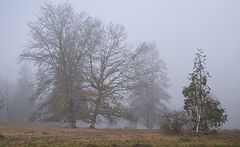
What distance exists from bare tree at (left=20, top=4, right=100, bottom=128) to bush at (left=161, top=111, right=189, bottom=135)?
911cm

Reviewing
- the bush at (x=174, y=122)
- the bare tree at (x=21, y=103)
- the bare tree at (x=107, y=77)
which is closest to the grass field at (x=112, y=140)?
the bush at (x=174, y=122)

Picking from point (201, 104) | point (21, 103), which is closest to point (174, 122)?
point (201, 104)

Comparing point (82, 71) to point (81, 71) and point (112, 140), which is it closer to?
point (81, 71)

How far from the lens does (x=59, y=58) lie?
69.4ft

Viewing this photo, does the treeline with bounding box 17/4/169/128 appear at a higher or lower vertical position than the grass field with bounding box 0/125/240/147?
higher

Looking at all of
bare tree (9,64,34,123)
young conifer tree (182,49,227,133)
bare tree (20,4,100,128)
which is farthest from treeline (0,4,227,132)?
bare tree (9,64,34,123)

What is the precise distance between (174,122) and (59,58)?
13.3m

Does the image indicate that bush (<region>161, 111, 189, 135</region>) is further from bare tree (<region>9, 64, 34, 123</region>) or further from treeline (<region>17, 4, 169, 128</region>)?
bare tree (<region>9, 64, 34, 123</region>)

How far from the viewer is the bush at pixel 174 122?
38.7 ft

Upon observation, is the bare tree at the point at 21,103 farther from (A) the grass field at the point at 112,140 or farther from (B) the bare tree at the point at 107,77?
(A) the grass field at the point at 112,140

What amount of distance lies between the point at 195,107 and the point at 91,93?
8734mm

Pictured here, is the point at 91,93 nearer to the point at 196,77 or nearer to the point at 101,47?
the point at 101,47

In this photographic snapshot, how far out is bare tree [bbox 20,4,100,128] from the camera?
66.2ft

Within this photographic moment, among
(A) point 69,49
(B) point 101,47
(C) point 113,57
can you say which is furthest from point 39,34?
(C) point 113,57
